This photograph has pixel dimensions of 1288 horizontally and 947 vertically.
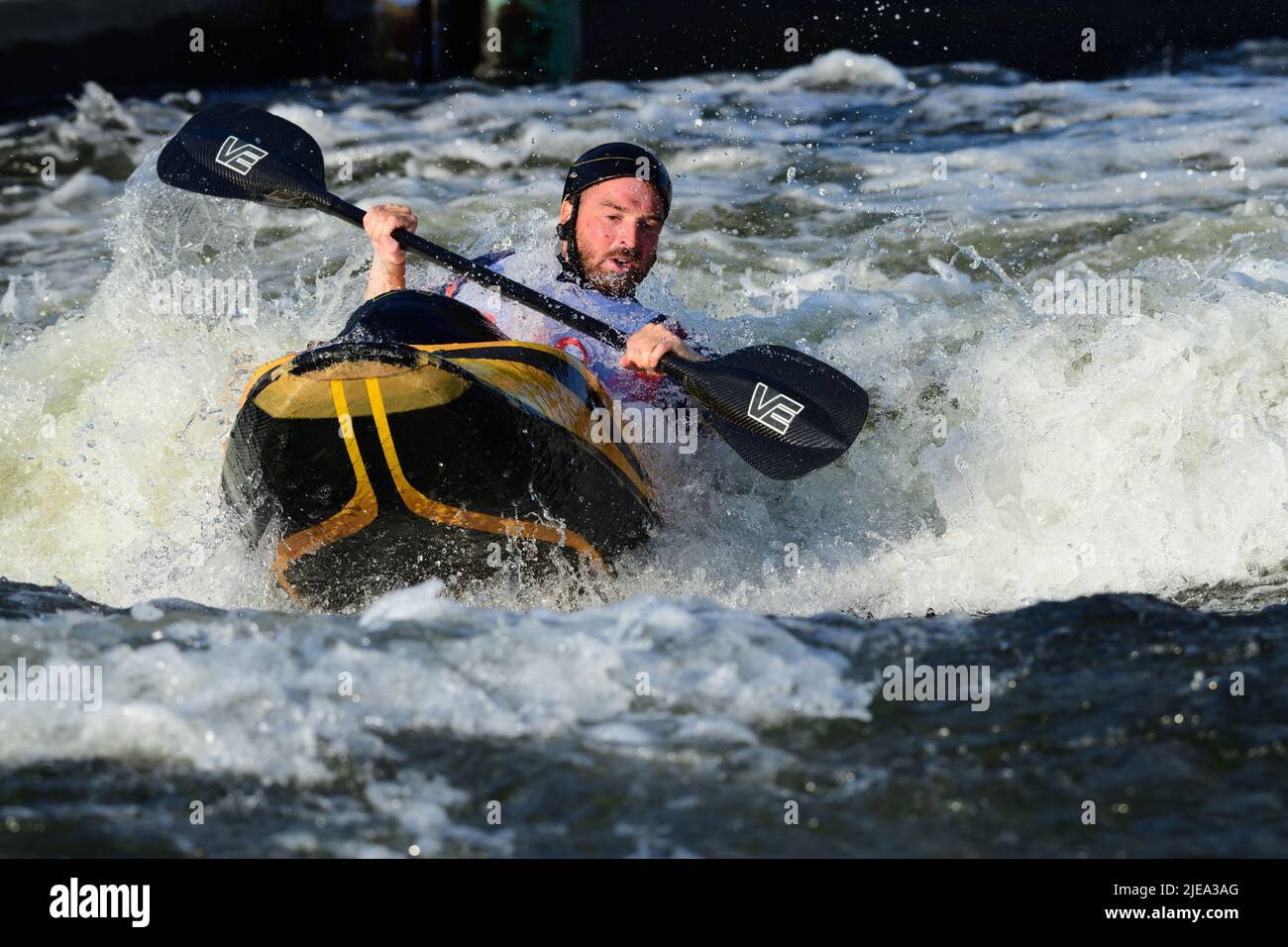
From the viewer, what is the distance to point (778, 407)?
4199 millimetres

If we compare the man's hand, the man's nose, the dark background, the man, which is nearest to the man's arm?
the man

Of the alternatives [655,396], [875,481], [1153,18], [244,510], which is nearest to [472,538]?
[244,510]

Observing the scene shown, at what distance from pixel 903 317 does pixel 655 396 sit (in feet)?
7.20

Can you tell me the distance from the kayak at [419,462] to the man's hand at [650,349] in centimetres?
19

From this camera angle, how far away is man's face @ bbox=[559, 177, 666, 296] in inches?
195

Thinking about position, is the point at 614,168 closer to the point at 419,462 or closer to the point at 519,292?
the point at 519,292

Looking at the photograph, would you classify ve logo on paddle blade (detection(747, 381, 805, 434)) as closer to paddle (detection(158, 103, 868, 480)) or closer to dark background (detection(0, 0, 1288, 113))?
paddle (detection(158, 103, 868, 480))

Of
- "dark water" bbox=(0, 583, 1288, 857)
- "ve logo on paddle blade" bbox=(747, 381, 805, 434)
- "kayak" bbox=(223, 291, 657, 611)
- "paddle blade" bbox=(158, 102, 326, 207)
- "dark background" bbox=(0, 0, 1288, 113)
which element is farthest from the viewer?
"dark background" bbox=(0, 0, 1288, 113)

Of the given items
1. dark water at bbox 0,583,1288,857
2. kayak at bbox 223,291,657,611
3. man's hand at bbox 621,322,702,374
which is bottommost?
dark water at bbox 0,583,1288,857

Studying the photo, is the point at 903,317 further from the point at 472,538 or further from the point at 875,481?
the point at 472,538

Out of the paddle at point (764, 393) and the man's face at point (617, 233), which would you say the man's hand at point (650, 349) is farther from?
the man's face at point (617, 233)

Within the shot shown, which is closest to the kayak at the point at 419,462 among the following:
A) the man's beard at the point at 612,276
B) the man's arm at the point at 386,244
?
the man's arm at the point at 386,244

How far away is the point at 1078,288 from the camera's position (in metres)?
6.70

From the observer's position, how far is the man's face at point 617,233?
4.95 m
